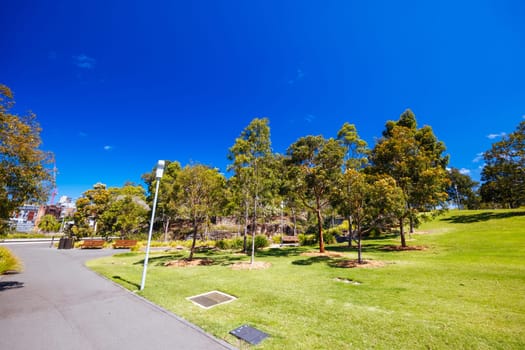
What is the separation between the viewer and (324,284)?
776cm

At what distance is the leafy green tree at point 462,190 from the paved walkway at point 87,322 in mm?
67998

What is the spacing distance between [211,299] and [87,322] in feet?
9.82

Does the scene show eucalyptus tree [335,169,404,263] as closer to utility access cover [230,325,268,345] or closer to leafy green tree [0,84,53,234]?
utility access cover [230,325,268,345]

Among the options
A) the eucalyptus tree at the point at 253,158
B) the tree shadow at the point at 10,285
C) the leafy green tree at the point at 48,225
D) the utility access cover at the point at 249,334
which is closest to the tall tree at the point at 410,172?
the eucalyptus tree at the point at 253,158

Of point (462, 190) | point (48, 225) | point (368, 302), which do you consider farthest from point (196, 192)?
point (462, 190)

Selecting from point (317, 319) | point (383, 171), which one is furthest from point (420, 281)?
point (383, 171)

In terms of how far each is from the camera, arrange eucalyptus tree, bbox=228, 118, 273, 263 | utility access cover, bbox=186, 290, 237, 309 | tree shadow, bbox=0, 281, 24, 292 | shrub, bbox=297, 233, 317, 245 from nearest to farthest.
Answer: utility access cover, bbox=186, 290, 237, 309 < tree shadow, bbox=0, 281, 24, 292 < eucalyptus tree, bbox=228, 118, 273, 263 < shrub, bbox=297, 233, 317, 245

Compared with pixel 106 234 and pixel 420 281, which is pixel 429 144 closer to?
pixel 420 281

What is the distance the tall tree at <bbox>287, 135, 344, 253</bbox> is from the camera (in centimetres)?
1459

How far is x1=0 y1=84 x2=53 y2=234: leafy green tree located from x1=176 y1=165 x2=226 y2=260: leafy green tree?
20.9 ft

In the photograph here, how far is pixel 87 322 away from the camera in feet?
16.3

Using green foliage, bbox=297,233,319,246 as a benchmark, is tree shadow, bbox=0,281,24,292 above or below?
below

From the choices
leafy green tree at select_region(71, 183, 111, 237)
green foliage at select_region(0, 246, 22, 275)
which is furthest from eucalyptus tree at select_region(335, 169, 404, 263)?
leafy green tree at select_region(71, 183, 111, 237)

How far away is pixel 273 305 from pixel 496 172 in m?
31.3
